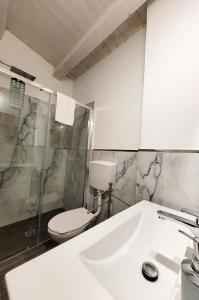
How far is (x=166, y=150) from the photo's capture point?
1118mm

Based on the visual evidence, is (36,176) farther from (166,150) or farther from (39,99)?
(166,150)

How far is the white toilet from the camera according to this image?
1317 mm

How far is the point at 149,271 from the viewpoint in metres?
0.57

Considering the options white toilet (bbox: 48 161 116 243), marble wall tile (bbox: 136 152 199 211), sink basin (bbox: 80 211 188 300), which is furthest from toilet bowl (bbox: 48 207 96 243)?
sink basin (bbox: 80 211 188 300)

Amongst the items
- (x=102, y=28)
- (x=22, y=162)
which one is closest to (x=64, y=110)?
(x=22, y=162)

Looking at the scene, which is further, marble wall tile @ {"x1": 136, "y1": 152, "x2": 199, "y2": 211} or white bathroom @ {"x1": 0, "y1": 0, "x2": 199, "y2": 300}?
marble wall tile @ {"x1": 136, "y1": 152, "x2": 199, "y2": 211}

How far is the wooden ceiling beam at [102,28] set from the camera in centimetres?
130

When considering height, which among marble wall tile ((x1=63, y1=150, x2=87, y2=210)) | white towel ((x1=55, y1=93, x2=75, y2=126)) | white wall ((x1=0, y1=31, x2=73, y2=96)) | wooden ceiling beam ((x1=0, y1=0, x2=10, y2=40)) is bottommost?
marble wall tile ((x1=63, y1=150, x2=87, y2=210))

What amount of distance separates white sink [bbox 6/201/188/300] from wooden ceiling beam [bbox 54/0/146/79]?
167 cm

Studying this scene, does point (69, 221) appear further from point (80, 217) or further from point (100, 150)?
point (100, 150)

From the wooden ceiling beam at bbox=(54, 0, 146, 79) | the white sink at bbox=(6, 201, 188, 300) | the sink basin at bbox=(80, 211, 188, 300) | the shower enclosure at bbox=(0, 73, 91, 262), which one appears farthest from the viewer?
the shower enclosure at bbox=(0, 73, 91, 262)

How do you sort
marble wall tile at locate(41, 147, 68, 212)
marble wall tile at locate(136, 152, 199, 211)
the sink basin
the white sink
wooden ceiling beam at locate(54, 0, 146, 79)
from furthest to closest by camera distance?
marble wall tile at locate(41, 147, 68, 212) < wooden ceiling beam at locate(54, 0, 146, 79) < marble wall tile at locate(136, 152, 199, 211) < the sink basin < the white sink

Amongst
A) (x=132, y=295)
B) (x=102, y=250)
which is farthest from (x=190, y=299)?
(x=102, y=250)

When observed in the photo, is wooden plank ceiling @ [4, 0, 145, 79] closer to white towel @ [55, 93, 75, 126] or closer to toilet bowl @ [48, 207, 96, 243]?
white towel @ [55, 93, 75, 126]
